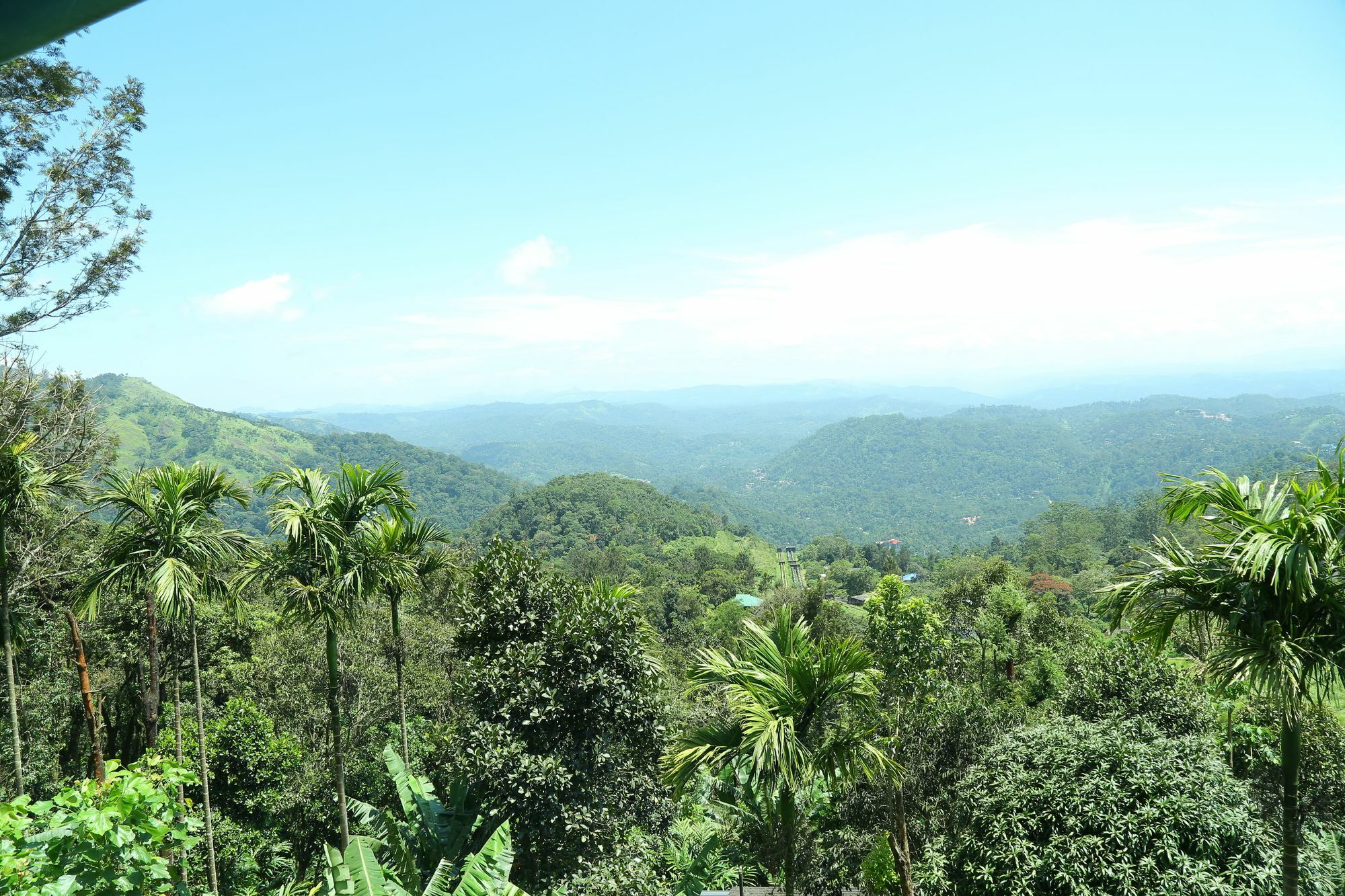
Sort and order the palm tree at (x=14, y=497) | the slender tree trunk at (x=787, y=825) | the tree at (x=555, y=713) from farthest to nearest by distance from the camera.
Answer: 1. the tree at (x=555, y=713)
2. the palm tree at (x=14, y=497)
3. the slender tree trunk at (x=787, y=825)

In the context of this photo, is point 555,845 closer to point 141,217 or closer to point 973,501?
point 141,217

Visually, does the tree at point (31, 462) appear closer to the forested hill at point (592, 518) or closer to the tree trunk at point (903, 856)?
the tree trunk at point (903, 856)

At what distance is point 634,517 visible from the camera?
112188mm

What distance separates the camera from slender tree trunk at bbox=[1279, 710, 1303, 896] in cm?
493

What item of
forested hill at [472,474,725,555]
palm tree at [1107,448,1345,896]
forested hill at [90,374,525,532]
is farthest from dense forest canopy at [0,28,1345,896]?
forested hill at [90,374,525,532]

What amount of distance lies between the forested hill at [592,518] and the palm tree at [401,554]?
280 feet

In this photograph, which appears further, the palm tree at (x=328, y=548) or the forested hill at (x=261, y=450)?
the forested hill at (x=261, y=450)

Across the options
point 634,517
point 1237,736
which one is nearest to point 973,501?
point 634,517

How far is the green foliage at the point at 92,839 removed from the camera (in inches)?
165

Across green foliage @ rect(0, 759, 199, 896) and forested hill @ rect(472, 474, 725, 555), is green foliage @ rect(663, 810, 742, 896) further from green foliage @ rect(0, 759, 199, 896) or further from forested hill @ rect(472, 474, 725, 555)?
forested hill @ rect(472, 474, 725, 555)

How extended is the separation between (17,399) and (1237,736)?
16828 mm

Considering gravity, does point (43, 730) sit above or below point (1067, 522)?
above

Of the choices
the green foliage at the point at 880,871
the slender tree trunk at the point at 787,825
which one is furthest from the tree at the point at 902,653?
the slender tree trunk at the point at 787,825

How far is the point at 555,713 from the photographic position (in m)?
8.33
